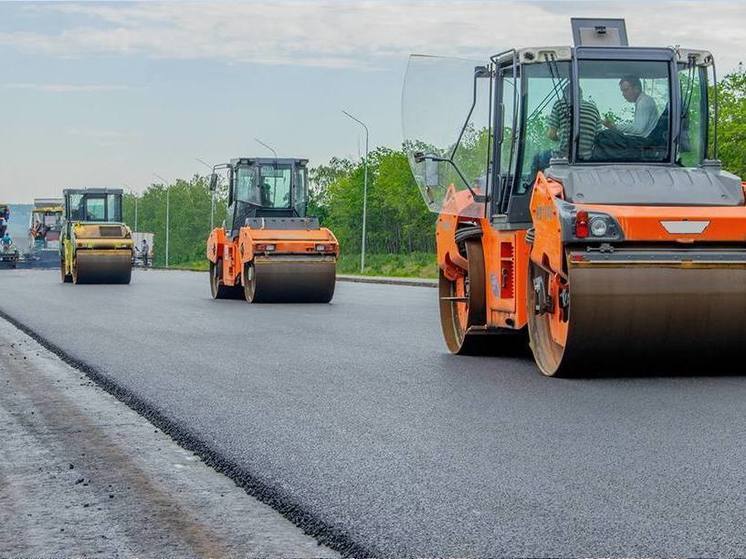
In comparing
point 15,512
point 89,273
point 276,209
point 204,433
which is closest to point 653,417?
point 204,433

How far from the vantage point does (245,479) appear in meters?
6.68

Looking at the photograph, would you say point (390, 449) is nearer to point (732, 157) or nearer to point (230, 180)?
point (230, 180)

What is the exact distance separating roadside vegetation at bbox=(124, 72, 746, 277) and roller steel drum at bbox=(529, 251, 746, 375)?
2.74 meters

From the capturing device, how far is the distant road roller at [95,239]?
3631 cm

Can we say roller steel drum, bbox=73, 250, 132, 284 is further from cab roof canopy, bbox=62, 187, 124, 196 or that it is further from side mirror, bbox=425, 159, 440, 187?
side mirror, bbox=425, 159, 440, 187

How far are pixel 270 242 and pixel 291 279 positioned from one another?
74 centimetres

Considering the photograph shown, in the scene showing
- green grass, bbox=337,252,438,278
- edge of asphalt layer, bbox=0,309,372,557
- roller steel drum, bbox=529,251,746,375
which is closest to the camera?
edge of asphalt layer, bbox=0,309,372,557

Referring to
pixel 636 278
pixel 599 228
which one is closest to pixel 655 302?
pixel 636 278

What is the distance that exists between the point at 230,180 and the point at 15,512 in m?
20.8

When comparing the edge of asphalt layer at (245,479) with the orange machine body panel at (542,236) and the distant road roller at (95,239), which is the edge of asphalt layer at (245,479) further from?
the distant road roller at (95,239)

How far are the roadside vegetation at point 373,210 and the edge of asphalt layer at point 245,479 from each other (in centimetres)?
431

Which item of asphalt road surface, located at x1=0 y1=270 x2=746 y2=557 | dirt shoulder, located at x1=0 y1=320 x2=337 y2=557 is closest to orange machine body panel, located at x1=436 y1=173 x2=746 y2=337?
asphalt road surface, located at x1=0 y1=270 x2=746 y2=557

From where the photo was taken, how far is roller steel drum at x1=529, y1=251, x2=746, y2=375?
10.3m

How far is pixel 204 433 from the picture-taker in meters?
8.19
